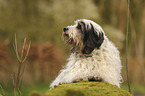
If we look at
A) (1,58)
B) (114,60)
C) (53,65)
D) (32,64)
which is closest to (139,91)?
(53,65)

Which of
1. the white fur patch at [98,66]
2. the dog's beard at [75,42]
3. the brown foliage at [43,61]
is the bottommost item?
the brown foliage at [43,61]

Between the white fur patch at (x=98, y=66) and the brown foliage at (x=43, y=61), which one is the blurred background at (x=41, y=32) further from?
the white fur patch at (x=98, y=66)

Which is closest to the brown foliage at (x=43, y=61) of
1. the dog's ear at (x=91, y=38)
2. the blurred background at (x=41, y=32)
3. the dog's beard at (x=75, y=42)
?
the blurred background at (x=41, y=32)

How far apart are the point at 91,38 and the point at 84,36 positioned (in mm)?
119

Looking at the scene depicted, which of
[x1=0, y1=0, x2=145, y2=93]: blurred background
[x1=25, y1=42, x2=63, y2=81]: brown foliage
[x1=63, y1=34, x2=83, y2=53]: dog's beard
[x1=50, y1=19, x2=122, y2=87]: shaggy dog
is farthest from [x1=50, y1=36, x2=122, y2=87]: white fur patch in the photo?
[x1=25, y1=42, x2=63, y2=81]: brown foliage

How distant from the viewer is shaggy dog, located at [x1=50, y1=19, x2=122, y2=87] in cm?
304

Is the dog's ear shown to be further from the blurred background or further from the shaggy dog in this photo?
the blurred background

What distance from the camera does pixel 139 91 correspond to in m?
15.9

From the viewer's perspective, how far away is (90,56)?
10.6 ft

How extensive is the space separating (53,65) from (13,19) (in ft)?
14.6

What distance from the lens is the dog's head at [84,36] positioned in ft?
10.7

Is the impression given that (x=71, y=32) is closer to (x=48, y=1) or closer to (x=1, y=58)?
(x=1, y=58)

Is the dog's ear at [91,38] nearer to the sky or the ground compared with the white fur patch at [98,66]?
nearer to the sky

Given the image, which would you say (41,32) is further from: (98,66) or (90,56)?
(98,66)
